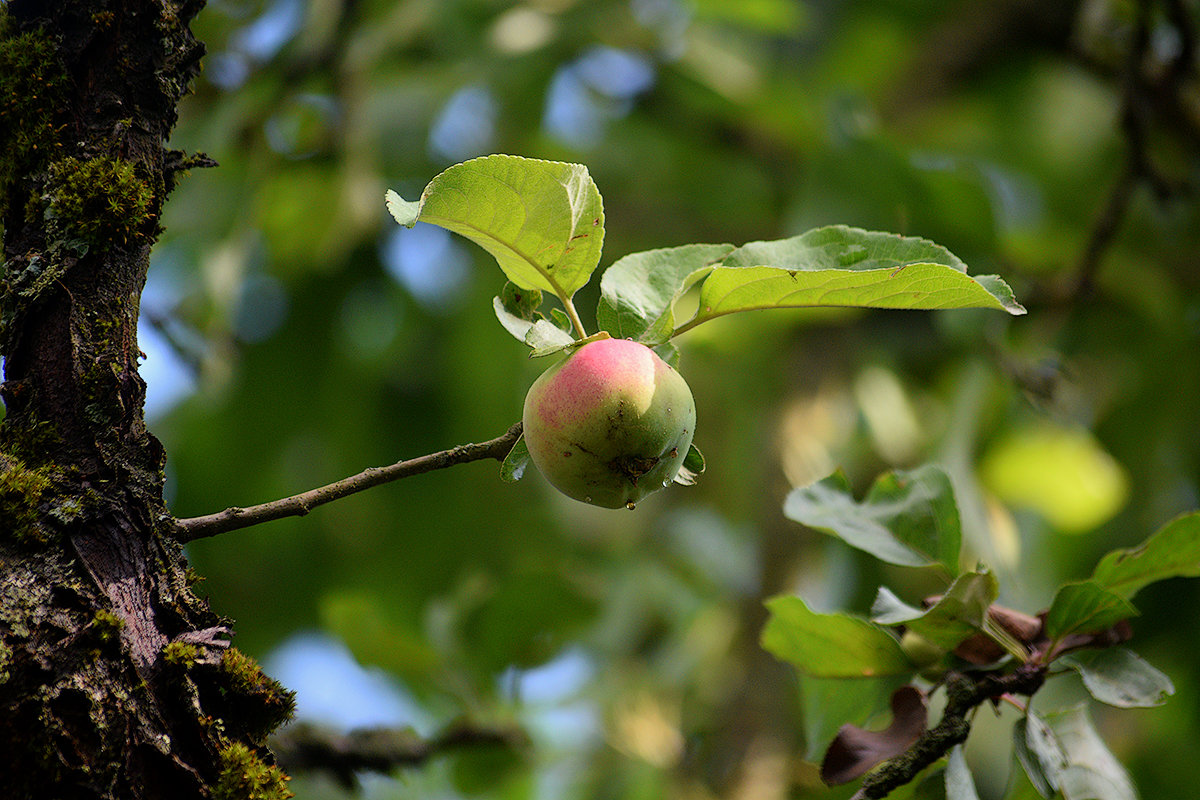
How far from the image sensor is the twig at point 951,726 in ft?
2.31

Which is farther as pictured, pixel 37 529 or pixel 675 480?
pixel 675 480

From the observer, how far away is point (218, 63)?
2189mm

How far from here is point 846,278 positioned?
A: 65 centimetres

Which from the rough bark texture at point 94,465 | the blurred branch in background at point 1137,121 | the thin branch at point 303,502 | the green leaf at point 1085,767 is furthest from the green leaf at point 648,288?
the blurred branch in background at point 1137,121

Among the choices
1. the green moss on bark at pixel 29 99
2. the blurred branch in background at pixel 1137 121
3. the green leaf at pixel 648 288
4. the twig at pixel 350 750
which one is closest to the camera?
the green moss on bark at pixel 29 99

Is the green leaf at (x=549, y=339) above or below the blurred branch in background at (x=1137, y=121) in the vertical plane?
above

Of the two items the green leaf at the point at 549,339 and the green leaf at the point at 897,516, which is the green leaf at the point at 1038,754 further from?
the green leaf at the point at 549,339

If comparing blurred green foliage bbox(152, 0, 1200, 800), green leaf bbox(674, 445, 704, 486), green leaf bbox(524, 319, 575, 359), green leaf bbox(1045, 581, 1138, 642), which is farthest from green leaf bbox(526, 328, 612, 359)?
blurred green foliage bbox(152, 0, 1200, 800)

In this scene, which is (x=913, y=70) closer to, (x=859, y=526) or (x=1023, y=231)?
(x=1023, y=231)

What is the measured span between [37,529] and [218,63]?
6.32 feet

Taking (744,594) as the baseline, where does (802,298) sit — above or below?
above

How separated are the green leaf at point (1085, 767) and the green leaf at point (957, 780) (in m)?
0.09

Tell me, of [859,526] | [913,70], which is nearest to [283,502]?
[859,526]

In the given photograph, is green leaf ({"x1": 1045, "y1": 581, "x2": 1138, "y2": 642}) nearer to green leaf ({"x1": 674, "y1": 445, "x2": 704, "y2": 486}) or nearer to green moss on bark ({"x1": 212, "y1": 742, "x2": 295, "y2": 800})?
green leaf ({"x1": 674, "y1": 445, "x2": 704, "y2": 486})
